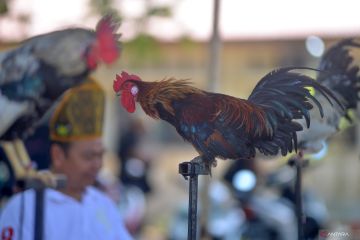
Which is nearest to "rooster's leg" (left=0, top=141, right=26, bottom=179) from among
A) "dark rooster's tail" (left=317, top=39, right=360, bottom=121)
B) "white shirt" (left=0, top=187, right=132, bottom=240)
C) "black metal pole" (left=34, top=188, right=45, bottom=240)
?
"white shirt" (left=0, top=187, right=132, bottom=240)

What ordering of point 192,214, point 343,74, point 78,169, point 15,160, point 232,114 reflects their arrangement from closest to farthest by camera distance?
point 192,214
point 232,114
point 343,74
point 15,160
point 78,169

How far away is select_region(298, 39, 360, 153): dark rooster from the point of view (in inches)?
142

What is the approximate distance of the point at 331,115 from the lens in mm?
3662

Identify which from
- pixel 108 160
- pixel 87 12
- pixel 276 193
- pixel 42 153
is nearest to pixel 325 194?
pixel 108 160

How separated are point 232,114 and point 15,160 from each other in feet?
4.14

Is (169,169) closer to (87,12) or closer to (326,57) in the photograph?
(87,12)

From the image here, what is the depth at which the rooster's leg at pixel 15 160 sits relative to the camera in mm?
3725

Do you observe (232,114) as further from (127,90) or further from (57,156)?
(57,156)

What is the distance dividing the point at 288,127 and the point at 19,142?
1257 mm

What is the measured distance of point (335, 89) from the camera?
3.60 m

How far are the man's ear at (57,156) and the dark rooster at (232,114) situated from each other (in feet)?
3.78

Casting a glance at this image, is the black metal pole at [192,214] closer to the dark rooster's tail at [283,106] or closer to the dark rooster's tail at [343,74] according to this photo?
the dark rooster's tail at [283,106]

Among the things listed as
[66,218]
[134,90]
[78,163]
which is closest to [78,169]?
[78,163]

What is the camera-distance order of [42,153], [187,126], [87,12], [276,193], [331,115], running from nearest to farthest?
1. [187,126]
2. [331,115]
3. [42,153]
4. [87,12]
5. [276,193]
